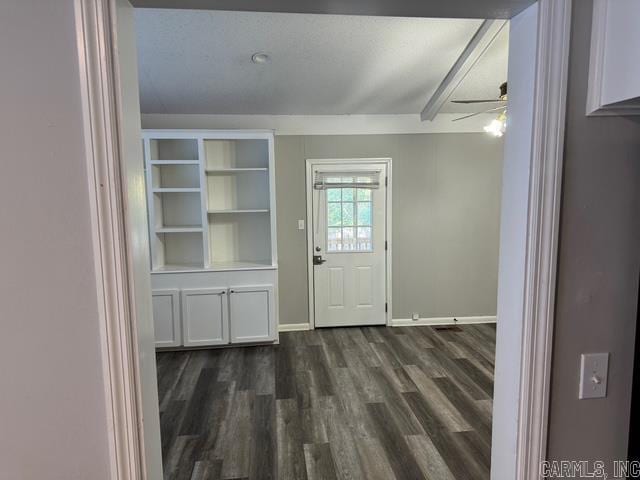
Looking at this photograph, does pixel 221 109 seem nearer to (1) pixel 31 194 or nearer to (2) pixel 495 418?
(1) pixel 31 194

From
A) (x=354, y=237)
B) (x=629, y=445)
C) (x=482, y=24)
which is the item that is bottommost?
(x=629, y=445)

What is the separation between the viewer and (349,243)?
4.34 meters

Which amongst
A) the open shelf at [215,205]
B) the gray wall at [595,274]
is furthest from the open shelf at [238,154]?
the gray wall at [595,274]

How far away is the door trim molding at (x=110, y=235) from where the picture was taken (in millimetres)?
682

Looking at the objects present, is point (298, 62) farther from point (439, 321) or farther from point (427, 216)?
point (439, 321)

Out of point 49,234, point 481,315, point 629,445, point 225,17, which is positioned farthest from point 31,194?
point 481,315

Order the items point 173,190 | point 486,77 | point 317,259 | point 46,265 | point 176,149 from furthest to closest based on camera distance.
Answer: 1. point 317,259
2. point 176,149
3. point 173,190
4. point 486,77
5. point 46,265

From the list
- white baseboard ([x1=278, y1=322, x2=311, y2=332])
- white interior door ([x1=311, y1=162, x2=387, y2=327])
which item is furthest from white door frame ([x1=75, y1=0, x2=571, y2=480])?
white baseboard ([x1=278, y1=322, x2=311, y2=332])

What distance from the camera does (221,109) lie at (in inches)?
150

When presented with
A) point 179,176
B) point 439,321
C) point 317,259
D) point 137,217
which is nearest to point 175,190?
point 179,176

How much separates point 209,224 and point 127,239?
3.43 metres

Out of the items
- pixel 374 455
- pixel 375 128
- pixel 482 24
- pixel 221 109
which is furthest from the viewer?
pixel 375 128

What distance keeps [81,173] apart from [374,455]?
2.21 meters

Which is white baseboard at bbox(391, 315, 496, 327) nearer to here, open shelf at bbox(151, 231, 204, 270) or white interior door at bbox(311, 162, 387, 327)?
white interior door at bbox(311, 162, 387, 327)
